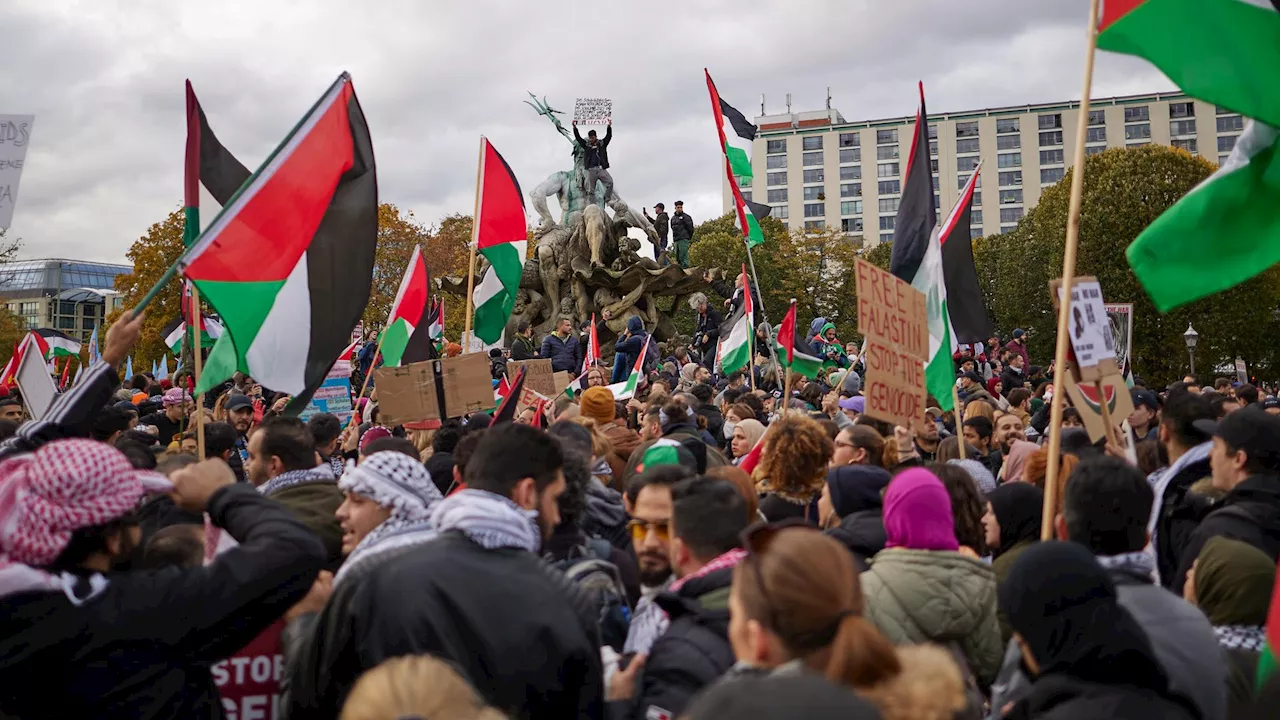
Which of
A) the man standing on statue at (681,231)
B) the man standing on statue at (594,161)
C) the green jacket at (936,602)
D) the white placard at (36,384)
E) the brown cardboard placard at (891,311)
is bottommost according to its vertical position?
the green jacket at (936,602)

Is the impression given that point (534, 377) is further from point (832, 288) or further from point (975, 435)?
point (832, 288)

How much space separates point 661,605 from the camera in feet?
10.7

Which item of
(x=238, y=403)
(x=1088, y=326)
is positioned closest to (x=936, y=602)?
(x=1088, y=326)

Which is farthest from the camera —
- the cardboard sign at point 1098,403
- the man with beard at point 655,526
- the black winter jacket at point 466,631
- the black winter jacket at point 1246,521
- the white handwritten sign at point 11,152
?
the white handwritten sign at point 11,152

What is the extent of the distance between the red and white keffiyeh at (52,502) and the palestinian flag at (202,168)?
3812 mm

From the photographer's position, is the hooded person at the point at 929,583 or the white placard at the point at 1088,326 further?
the white placard at the point at 1088,326

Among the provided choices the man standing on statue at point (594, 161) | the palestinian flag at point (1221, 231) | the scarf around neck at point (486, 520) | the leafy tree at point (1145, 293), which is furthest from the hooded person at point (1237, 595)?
the leafy tree at point (1145, 293)

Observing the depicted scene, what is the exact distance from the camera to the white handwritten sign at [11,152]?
7539mm

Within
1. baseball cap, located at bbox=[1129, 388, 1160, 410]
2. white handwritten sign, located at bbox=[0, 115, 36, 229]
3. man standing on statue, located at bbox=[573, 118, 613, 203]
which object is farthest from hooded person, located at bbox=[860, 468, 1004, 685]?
man standing on statue, located at bbox=[573, 118, 613, 203]

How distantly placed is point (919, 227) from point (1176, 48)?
348cm

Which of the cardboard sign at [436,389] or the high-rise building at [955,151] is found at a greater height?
the high-rise building at [955,151]

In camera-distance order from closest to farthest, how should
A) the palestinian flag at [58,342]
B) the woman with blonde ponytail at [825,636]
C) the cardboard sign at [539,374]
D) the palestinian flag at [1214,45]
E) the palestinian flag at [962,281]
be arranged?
the woman with blonde ponytail at [825,636] < the palestinian flag at [1214,45] < the palestinian flag at [962,281] < the cardboard sign at [539,374] < the palestinian flag at [58,342]

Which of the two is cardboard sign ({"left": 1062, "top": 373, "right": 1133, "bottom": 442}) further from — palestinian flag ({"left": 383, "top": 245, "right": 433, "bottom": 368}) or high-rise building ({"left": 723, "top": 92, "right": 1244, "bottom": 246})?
high-rise building ({"left": 723, "top": 92, "right": 1244, "bottom": 246})

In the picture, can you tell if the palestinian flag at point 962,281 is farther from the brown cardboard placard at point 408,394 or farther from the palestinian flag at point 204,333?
the palestinian flag at point 204,333
